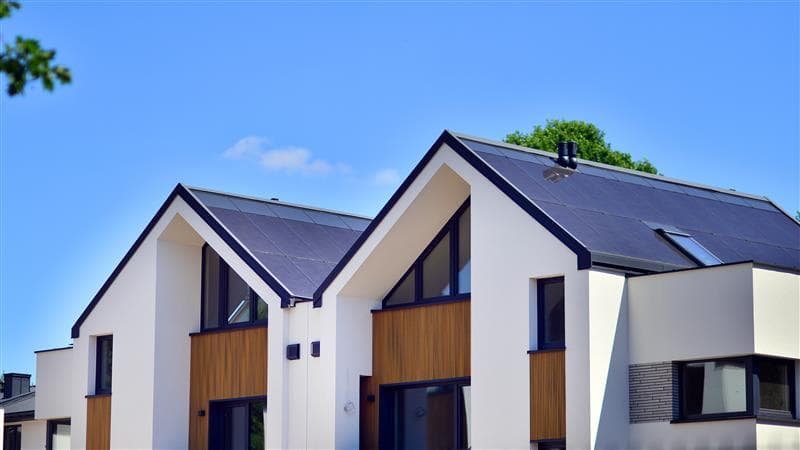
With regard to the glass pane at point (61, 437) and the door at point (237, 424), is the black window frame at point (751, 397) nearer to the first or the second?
the door at point (237, 424)

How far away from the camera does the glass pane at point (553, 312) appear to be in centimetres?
2302

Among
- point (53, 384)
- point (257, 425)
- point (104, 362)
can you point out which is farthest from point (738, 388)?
point (53, 384)

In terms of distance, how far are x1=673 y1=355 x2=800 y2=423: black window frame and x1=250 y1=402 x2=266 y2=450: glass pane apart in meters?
8.57

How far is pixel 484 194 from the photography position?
79.3 feet

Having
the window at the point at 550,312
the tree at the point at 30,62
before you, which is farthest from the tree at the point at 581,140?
the tree at the point at 30,62

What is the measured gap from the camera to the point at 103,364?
30.2 metres

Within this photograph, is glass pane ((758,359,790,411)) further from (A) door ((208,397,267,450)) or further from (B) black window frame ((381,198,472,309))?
(A) door ((208,397,267,450))

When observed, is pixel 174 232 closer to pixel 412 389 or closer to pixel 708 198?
pixel 412 389

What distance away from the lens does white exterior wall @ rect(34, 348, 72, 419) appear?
3119 cm

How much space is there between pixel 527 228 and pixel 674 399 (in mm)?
3444

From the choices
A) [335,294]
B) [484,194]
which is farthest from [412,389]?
[484,194]

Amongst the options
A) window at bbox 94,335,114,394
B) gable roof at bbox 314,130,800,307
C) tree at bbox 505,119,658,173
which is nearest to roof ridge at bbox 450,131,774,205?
gable roof at bbox 314,130,800,307

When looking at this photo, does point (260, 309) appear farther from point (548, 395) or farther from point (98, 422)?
point (548, 395)

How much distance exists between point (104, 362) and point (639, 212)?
11.1 metres
